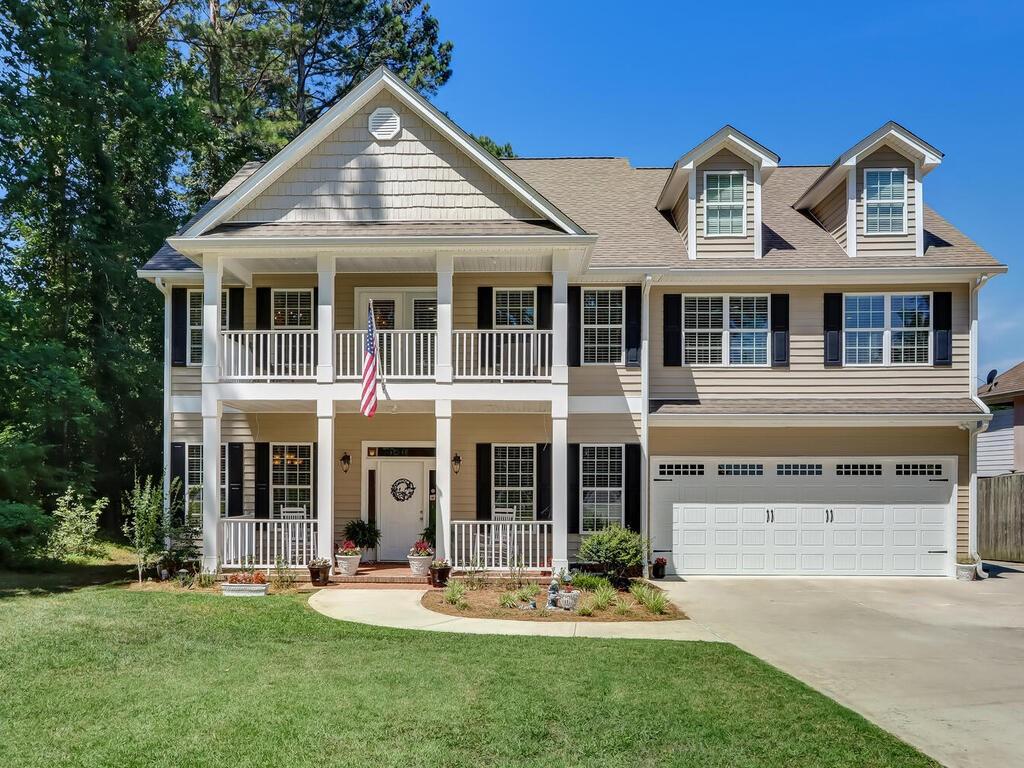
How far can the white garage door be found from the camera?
14.2 metres

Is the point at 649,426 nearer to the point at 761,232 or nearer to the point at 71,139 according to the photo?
the point at 761,232

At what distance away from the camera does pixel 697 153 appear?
47.7 feet

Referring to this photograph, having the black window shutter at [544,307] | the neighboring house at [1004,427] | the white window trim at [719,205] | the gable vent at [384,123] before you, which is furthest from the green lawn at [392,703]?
the neighboring house at [1004,427]

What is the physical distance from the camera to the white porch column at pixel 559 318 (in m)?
12.7

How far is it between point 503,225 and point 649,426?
489cm

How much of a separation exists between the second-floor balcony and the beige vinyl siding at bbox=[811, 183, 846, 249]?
22.2ft

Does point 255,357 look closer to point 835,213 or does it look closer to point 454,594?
point 454,594

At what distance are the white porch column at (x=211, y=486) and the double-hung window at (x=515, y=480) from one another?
205 inches

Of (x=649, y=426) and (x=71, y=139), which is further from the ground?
(x=71, y=139)

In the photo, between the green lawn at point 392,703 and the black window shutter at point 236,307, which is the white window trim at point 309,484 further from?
the green lawn at point 392,703

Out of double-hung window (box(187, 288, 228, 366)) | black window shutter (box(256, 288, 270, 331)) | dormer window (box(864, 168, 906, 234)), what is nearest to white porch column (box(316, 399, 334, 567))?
black window shutter (box(256, 288, 270, 331))

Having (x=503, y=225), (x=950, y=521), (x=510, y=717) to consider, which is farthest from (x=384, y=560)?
(x=950, y=521)

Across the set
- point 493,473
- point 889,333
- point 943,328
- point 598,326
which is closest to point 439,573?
point 493,473

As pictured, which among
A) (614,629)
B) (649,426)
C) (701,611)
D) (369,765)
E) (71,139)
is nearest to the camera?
(369,765)
